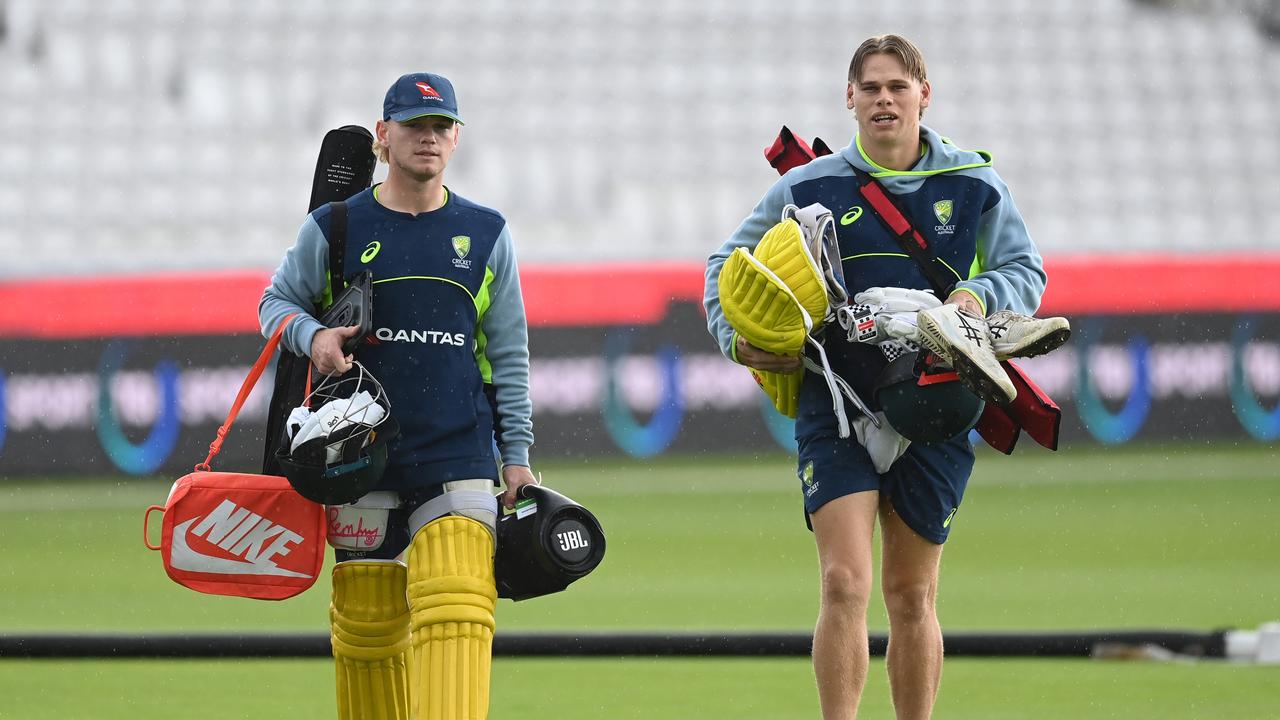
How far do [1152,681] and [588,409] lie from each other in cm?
940

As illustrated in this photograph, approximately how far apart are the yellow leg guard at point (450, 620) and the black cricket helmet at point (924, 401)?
1077 millimetres

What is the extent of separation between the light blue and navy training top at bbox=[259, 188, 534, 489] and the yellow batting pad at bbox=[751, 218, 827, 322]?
26.3 inches

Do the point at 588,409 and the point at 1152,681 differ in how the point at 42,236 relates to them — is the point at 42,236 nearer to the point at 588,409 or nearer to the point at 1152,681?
the point at 588,409

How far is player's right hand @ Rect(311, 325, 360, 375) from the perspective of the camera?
14.0 feet

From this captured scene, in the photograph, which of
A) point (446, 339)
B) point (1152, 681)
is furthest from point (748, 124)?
point (446, 339)

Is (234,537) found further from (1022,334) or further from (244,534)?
(1022,334)

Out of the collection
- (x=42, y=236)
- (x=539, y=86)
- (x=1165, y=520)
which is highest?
(x=539, y=86)

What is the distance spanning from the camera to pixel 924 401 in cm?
429

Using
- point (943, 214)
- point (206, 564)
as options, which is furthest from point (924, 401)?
point (206, 564)

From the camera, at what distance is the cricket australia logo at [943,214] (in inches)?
180

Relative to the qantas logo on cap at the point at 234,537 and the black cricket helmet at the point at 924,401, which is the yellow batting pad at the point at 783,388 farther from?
the qantas logo on cap at the point at 234,537

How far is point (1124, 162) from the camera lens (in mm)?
18828

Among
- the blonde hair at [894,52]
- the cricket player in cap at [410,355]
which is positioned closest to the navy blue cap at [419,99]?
the cricket player in cap at [410,355]

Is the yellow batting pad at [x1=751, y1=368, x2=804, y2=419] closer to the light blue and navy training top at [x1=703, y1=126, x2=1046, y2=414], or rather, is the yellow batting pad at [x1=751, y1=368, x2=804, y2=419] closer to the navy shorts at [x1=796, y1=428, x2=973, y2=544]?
the light blue and navy training top at [x1=703, y1=126, x2=1046, y2=414]
